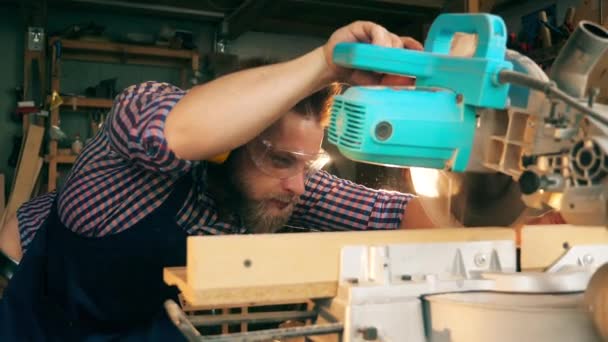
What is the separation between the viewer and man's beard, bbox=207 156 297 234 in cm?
139

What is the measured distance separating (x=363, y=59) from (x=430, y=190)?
29cm

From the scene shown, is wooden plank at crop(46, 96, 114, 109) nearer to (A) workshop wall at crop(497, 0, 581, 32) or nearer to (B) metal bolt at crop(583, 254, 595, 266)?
(A) workshop wall at crop(497, 0, 581, 32)

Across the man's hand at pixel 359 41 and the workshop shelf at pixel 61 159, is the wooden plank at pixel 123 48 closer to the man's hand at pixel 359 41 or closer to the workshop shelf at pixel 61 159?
the workshop shelf at pixel 61 159

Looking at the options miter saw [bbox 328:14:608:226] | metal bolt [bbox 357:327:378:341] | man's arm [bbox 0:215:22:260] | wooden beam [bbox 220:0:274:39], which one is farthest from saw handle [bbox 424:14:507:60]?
wooden beam [bbox 220:0:274:39]

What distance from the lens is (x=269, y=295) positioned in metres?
0.80

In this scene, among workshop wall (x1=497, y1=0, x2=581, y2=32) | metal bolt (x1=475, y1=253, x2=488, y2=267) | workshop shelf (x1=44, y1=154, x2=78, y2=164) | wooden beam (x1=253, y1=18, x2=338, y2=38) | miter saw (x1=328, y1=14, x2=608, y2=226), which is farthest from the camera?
wooden beam (x1=253, y1=18, x2=338, y2=38)

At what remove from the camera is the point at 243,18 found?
12.3ft

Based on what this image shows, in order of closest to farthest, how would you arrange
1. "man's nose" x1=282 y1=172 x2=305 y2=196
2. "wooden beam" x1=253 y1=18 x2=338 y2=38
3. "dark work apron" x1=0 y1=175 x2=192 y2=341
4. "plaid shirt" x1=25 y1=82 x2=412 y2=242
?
Answer: "plaid shirt" x1=25 y1=82 x2=412 y2=242
"dark work apron" x1=0 y1=175 x2=192 y2=341
"man's nose" x1=282 y1=172 x2=305 y2=196
"wooden beam" x1=253 y1=18 x2=338 y2=38

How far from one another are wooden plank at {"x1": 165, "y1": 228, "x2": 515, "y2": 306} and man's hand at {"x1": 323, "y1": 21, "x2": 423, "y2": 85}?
270 mm

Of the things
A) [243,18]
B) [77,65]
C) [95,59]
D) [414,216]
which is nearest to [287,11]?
[243,18]

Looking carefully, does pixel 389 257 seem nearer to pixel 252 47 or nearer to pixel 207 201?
pixel 207 201

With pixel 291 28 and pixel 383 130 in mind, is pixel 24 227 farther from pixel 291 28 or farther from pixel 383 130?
pixel 291 28

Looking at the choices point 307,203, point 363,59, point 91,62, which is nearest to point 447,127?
point 363,59

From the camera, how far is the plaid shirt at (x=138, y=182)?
3.58 feet
